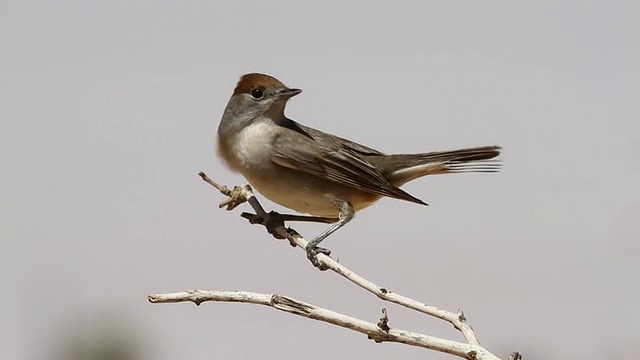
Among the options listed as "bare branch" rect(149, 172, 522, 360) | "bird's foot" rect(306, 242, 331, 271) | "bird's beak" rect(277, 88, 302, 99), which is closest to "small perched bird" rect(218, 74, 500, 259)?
"bird's beak" rect(277, 88, 302, 99)

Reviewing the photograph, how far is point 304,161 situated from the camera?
20.4 feet

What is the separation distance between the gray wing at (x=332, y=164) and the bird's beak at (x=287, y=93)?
12.2 inches

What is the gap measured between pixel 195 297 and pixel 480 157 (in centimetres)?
330

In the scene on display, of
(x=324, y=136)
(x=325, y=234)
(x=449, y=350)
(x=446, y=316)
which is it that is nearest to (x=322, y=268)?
(x=325, y=234)

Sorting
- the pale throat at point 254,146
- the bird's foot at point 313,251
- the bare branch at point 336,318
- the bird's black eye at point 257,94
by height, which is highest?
the bird's black eye at point 257,94

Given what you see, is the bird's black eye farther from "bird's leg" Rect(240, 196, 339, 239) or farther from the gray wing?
"bird's leg" Rect(240, 196, 339, 239)

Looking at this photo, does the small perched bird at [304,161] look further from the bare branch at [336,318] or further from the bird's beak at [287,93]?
the bare branch at [336,318]

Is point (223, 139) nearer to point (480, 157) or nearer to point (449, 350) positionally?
point (480, 157)

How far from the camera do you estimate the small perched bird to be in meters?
6.11

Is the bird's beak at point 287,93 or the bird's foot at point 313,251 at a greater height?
the bird's beak at point 287,93

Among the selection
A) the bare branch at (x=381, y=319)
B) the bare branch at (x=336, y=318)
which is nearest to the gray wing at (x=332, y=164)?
the bare branch at (x=381, y=319)

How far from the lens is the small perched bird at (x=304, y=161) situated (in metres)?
6.11

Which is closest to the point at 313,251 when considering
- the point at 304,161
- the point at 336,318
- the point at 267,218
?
the point at 267,218

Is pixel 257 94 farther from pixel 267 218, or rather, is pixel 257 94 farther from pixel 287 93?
pixel 267 218
